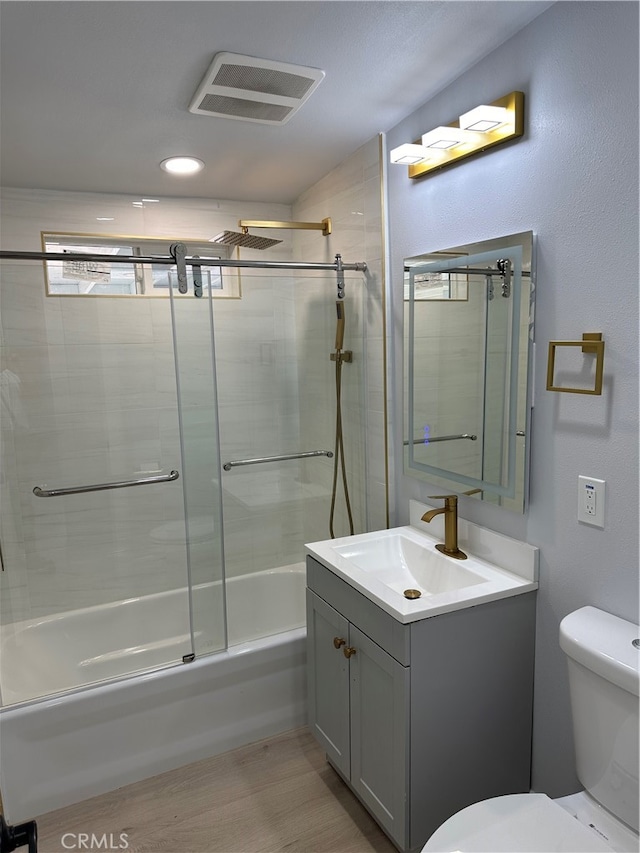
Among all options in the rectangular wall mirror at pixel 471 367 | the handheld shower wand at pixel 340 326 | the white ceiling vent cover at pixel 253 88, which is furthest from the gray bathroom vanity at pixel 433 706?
the white ceiling vent cover at pixel 253 88

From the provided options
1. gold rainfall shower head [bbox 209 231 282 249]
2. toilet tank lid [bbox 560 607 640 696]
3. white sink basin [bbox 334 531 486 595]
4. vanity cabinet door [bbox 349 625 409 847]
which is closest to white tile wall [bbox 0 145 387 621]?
gold rainfall shower head [bbox 209 231 282 249]

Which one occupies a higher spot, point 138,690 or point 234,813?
point 138,690

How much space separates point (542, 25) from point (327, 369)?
5.26 ft

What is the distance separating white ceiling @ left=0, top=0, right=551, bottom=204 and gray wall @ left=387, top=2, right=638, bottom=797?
0.19 meters

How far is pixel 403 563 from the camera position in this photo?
218cm

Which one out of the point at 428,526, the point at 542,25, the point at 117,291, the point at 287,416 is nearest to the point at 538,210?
the point at 542,25

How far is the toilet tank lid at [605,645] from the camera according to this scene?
1278 mm

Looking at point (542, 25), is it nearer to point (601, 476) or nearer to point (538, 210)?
point (538, 210)

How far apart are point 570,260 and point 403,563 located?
1.21 meters

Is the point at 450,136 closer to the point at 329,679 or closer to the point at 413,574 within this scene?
the point at 413,574

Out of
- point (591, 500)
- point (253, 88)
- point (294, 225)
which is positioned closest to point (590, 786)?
point (591, 500)

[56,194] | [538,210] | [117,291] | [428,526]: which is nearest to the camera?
[538,210]

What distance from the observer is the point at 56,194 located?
2906 millimetres

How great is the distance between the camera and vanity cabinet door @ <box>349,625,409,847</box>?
162 centimetres
